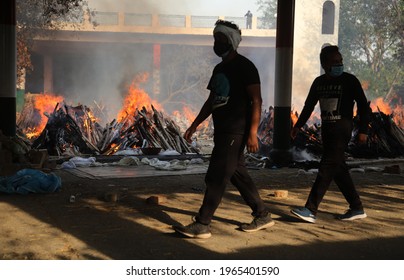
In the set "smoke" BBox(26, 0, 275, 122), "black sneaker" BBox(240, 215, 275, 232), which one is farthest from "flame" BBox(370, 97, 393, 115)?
"black sneaker" BBox(240, 215, 275, 232)

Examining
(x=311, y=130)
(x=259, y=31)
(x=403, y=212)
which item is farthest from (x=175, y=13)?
(x=403, y=212)

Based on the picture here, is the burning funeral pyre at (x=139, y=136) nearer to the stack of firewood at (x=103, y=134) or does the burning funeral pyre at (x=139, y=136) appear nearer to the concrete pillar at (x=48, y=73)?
the stack of firewood at (x=103, y=134)

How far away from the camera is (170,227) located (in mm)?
5793

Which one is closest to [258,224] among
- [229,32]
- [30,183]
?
[229,32]

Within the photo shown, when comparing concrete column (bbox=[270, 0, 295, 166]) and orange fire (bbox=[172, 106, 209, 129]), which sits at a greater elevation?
concrete column (bbox=[270, 0, 295, 166])

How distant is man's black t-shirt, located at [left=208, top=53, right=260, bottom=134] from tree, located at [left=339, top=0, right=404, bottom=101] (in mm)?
29796

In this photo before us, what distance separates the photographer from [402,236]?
5.57 meters

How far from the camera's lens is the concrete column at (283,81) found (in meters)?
11.9

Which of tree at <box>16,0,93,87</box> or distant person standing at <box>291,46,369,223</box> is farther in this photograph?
tree at <box>16,0,93,87</box>

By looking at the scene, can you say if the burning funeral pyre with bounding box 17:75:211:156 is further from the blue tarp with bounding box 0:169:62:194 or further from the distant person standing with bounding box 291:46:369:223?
the distant person standing with bounding box 291:46:369:223

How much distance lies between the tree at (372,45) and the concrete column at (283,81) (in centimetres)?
2285

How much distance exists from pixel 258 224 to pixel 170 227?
38.7 inches

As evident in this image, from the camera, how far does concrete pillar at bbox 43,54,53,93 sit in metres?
26.2

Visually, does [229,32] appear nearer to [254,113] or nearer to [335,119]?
[254,113]
